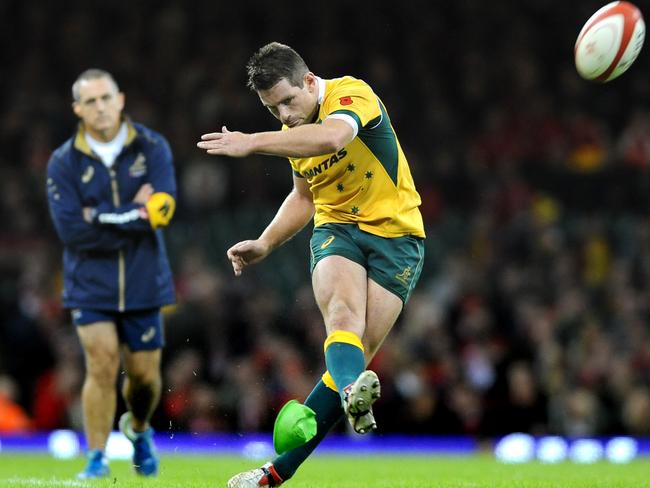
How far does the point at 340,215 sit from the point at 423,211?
10.3m

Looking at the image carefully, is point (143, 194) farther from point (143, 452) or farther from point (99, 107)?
point (143, 452)

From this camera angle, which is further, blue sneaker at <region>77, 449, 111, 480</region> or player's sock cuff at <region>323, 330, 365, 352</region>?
blue sneaker at <region>77, 449, 111, 480</region>

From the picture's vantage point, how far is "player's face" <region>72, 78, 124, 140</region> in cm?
877

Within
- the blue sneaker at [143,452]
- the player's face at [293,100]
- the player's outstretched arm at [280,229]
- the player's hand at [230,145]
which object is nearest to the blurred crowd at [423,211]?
the blue sneaker at [143,452]

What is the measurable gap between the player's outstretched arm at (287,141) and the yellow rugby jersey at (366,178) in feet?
1.74

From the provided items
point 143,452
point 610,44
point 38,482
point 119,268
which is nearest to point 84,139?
point 119,268

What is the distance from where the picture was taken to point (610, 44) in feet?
24.0

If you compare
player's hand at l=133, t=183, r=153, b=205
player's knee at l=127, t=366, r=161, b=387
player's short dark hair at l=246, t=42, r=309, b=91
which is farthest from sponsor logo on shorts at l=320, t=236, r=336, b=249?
player's knee at l=127, t=366, r=161, b=387

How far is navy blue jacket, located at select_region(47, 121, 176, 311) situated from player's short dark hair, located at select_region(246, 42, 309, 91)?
7.95 feet

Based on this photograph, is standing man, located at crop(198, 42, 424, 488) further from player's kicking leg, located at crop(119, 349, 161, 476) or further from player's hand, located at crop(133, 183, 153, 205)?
player's kicking leg, located at crop(119, 349, 161, 476)

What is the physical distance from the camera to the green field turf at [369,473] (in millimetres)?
7340

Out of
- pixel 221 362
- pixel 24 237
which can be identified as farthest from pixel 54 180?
pixel 24 237

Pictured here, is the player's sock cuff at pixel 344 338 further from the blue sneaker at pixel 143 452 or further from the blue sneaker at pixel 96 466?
the blue sneaker at pixel 143 452

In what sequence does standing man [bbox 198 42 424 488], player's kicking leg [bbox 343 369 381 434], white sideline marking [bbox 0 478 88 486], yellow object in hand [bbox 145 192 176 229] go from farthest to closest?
yellow object in hand [bbox 145 192 176 229] → white sideline marking [bbox 0 478 88 486] → standing man [bbox 198 42 424 488] → player's kicking leg [bbox 343 369 381 434]
